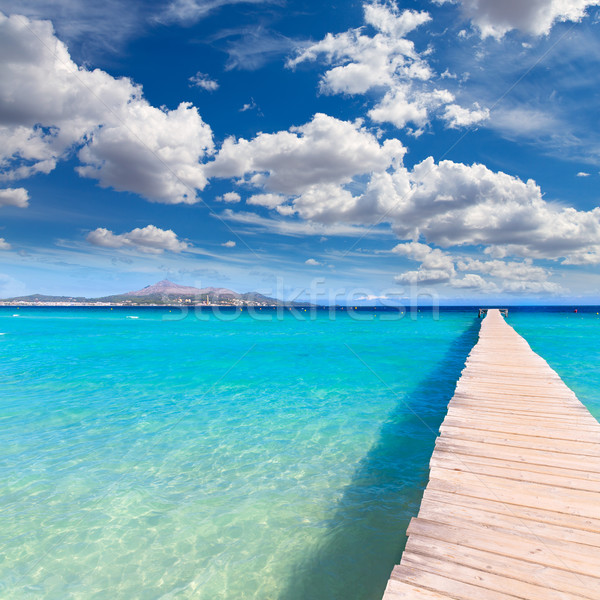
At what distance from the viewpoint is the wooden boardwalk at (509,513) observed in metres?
2.77

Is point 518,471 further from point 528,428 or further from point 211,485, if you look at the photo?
point 211,485

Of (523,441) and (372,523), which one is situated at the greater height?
(523,441)

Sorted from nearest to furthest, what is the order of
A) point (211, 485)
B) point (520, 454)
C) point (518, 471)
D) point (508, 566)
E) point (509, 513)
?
point (508, 566) < point (509, 513) < point (518, 471) < point (520, 454) < point (211, 485)

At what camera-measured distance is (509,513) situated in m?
3.65

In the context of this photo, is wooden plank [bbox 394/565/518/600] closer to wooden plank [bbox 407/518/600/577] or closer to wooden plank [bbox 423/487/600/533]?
wooden plank [bbox 407/518/600/577]

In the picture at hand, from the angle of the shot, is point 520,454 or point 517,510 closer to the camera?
point 517,510

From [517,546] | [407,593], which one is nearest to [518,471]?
[517,546]

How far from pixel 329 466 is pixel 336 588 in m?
2.86

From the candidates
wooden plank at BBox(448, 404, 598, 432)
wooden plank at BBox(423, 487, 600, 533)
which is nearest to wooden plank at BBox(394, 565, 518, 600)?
wooden plank at BBox(423, 487, 600, 533)

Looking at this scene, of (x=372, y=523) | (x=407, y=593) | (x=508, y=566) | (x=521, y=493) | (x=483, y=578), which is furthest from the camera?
(x=372, y=523)

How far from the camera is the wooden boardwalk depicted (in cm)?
277

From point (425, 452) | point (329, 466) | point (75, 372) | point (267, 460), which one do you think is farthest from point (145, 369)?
point (425, 452)

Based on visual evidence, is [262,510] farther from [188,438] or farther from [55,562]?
[188,438]

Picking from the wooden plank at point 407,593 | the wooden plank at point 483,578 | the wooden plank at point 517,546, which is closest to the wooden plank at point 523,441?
the wooden plank at point 517,546
